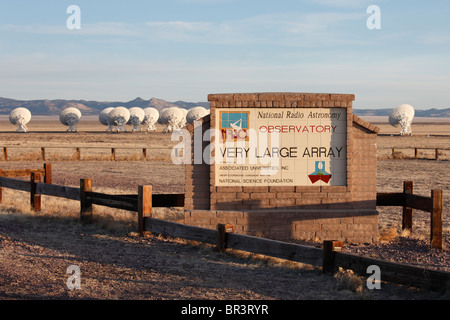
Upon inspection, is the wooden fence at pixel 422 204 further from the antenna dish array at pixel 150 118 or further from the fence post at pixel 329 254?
the antenna dish array at pixel 150 118

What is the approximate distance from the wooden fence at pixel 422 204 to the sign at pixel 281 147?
1.35 metres

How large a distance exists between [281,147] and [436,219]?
11.0ft

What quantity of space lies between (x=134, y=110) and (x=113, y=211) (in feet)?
329

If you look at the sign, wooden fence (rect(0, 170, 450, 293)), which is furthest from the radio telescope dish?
wooden fence (rect(0, 170, 450, 293))

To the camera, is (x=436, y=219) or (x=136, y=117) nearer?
(x=436, y=219)

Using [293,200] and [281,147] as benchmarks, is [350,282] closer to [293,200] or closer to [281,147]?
[293,200]

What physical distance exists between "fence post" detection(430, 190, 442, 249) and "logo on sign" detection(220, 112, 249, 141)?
390 cm

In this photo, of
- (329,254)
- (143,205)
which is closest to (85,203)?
(143,205)

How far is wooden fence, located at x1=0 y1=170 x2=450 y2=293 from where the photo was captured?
7.03 metres

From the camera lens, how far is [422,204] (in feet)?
38.2

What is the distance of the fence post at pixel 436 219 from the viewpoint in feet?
35.8

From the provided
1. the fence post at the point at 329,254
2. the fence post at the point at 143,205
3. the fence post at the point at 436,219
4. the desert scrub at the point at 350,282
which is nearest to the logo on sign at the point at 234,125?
the fence post at the point at 143,205
